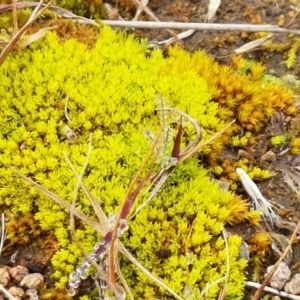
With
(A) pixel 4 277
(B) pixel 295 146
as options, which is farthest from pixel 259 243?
(A) pixel 4 277

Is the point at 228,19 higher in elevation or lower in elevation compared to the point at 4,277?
higher

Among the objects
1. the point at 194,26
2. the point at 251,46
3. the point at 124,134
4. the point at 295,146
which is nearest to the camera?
the point at 124,134

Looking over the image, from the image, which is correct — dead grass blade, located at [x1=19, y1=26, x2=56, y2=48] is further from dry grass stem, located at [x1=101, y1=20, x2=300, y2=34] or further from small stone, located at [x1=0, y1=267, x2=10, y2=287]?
small stone, located at [x1=0, y1=267, x2=10, y2=287]

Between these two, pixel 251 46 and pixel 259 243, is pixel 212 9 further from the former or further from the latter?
pixel 259 243

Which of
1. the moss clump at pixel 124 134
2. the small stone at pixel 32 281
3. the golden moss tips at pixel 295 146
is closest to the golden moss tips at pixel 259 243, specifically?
the moss clump at pixel 124 134

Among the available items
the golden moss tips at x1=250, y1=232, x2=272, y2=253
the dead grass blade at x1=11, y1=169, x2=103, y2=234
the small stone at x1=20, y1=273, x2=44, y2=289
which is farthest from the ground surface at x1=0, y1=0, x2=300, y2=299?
the small stone at x1=20, y1=273, x2=44, y2=289

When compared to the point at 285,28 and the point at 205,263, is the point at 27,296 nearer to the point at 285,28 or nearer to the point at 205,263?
the point at 205,263
